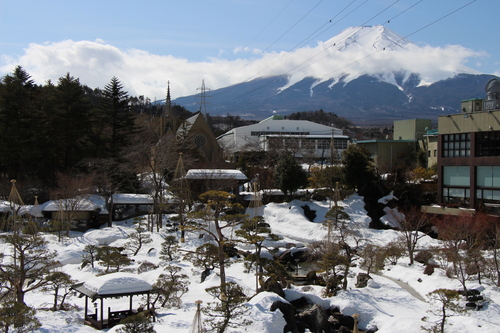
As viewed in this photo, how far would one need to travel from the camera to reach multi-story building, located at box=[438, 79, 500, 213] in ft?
71.8

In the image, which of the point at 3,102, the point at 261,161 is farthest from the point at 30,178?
the point at 261,161

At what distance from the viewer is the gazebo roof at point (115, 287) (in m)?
11.1

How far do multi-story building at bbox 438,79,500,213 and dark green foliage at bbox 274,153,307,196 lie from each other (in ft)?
27.6

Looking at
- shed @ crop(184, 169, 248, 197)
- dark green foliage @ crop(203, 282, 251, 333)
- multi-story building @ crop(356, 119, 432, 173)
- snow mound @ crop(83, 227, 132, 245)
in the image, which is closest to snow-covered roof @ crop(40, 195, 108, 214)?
snow mound @ crop(83, 227, 132, 245)

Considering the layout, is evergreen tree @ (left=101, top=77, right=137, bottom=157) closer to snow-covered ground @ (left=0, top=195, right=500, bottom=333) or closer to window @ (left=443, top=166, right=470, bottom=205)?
snow-covered ground @ (left=0, top=195, right=500, bottom=333)

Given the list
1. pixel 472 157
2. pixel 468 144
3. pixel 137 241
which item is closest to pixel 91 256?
pixel 137 241

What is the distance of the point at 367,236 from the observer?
23734 millimetres

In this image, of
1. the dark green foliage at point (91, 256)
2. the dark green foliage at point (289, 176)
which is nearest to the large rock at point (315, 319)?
the dark green foliage at point (91, 256)

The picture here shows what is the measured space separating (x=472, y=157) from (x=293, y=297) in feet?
46.7

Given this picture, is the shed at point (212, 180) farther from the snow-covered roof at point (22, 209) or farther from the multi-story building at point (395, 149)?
the multi-story building at point (395, 149)

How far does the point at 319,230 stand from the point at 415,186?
7.32 meters

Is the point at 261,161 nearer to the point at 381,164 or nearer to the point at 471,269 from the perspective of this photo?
the point at 381,164

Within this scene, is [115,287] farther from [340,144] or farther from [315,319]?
[340,144]

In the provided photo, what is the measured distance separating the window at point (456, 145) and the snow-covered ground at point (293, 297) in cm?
520
